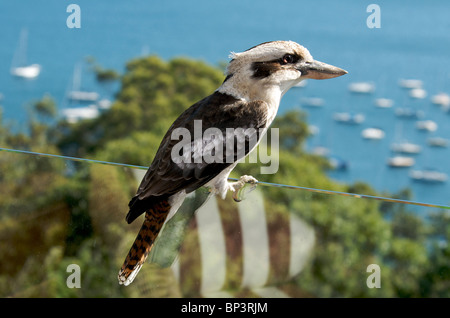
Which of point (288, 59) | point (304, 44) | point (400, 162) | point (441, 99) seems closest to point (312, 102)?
point (304, 44)

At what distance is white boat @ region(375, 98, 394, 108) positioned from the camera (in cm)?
2520

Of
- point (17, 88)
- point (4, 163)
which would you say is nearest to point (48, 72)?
point (17, 88)

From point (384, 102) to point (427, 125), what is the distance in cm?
181

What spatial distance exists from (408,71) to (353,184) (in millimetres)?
6707

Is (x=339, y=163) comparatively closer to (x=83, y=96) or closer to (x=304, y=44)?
(x=304, y=44)

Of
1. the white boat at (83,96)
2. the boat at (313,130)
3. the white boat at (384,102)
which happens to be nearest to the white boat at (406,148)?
the white boat at (384,102)

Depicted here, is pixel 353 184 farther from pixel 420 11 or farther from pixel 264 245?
pixel 264 245

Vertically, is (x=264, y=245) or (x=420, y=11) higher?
(x=420, y=11)

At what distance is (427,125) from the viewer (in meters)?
25.7

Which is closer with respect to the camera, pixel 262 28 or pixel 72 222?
pixel 72 222

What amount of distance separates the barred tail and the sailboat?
22786 millimetres

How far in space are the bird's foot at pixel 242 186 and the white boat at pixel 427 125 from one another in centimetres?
2426

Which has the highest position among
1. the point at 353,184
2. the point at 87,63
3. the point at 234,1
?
the point at 234,1

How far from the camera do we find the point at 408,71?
26.2 metres
